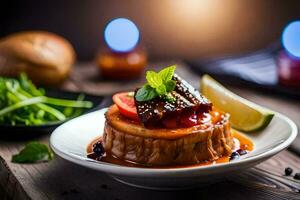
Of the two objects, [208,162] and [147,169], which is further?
[208,162]

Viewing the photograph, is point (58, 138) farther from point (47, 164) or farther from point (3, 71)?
point (3, 71)

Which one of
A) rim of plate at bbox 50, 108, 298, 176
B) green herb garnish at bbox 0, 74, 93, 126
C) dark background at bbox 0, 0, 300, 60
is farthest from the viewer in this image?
dark background at bbox 0, 0, 300, 60

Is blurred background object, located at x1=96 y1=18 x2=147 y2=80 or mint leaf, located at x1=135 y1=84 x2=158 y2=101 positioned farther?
blurred background object, located at x1=96 y1=18 x2=147 y2=80

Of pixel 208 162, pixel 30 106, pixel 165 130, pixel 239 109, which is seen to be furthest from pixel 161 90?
pixel 30 106

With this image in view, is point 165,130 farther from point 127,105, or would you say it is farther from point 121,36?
point 121,36

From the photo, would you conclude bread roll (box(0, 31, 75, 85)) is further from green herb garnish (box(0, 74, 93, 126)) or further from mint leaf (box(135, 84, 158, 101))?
mint leaf (box(135, 84, 158, 101))

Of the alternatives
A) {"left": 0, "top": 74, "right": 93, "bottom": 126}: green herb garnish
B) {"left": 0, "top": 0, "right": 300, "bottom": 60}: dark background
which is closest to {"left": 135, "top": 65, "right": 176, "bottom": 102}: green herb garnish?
{"left": 0, "top": 74, "right": 93, "bottom": 126}: green herb garnish

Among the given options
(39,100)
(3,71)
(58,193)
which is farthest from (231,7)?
(58,193)
